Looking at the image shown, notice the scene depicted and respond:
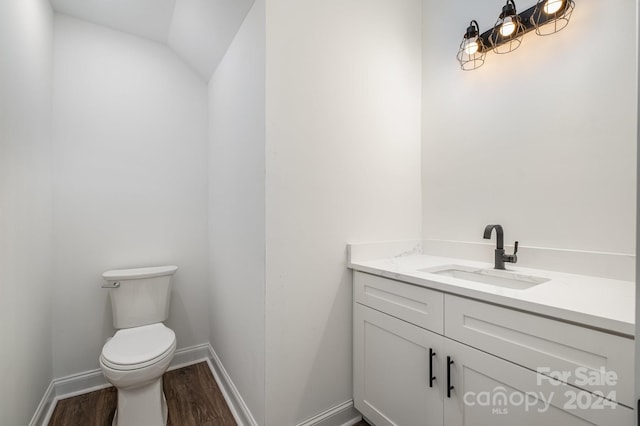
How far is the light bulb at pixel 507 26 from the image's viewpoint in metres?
1.39

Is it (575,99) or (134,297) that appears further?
(134,297)

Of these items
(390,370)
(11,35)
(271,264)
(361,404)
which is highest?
(11,35)

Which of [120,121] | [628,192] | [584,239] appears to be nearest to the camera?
[628,192]

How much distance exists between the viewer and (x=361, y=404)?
4.93 ft

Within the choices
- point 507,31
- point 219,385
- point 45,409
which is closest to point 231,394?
point 219,385

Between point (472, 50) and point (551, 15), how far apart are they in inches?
14.2

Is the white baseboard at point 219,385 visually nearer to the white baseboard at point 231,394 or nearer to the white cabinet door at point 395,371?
the white baseboard at point 231,394

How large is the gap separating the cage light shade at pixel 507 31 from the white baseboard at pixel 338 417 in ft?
6.84

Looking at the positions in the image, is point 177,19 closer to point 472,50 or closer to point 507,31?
point 472,50

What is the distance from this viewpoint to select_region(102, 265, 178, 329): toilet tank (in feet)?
6.02

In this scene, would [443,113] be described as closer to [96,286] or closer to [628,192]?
[628,192]

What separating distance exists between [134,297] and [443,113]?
2.34 metres

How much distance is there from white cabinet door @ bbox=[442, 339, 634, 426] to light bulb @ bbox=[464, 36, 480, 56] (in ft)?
5.06

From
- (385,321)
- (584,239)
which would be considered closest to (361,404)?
(385,321)
